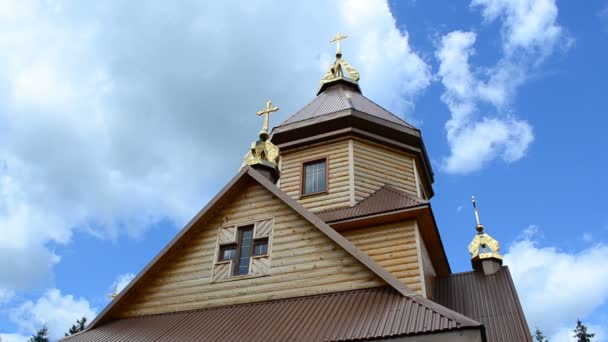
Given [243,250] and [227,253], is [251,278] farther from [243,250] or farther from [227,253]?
[227,253]

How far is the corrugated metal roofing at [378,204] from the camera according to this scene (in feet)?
43.8

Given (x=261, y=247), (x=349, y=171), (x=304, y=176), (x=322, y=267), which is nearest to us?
(x=322, y=267)

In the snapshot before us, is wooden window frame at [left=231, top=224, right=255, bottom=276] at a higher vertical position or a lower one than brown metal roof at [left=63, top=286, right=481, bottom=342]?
higher

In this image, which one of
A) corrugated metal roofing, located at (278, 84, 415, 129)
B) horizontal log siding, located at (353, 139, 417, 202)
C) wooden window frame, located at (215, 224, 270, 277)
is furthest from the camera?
corrugated metal roofing, located at (278, 84, 415, 129)

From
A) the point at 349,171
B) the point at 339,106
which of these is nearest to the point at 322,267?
the point at 349,171

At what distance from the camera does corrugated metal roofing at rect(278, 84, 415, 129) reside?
1788cm

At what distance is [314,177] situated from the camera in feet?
55.1

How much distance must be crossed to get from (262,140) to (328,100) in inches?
216

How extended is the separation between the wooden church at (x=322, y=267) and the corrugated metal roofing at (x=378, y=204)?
0.22 ft

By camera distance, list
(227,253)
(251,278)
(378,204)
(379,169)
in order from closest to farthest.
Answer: (251,278), (227,253), (378,204), (379,169)

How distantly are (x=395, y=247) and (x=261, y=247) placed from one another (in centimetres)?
347

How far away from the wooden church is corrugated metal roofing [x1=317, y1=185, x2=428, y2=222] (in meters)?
0.07

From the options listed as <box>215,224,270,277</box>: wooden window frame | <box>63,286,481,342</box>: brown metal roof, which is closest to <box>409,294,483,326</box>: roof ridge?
<box>63,286,481,342</box>: brown metal roof

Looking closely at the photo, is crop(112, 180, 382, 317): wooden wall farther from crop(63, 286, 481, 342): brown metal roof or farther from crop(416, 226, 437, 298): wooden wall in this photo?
crop(416, 226, 437, 298): wooden wall
